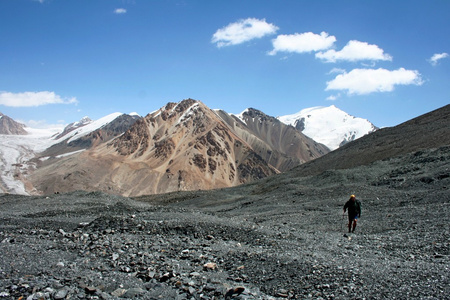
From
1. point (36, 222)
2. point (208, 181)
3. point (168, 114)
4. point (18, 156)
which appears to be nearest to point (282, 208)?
point (36, 222)

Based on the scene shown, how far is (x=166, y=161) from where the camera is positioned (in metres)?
134

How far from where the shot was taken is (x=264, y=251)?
1037cm

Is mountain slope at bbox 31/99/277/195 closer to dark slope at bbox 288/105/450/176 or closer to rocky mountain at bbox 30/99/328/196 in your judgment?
rocky mountain at bbox 30/99/328/196

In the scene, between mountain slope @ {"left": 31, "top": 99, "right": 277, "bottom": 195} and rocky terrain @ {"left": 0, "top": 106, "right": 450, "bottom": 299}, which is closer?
rocky terrain @ {"left": 0, "top": 106, "right": 450, "bottom": 299}

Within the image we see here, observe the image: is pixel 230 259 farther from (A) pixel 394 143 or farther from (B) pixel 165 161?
(B) pixel 165 161

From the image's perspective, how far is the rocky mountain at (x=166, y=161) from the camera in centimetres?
11512

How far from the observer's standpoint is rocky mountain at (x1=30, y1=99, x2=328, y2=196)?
11512 cm

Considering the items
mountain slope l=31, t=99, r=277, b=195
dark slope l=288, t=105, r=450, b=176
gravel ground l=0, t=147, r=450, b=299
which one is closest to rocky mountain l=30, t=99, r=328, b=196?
mountain slope l=31, t=99, r=277, b=195

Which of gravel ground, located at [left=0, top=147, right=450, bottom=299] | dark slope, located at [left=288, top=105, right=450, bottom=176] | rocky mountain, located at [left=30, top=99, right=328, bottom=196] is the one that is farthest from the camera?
rocky mountain, located at [left=30, top=99, right=328, bottom=196]

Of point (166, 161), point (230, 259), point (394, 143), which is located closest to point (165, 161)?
point (166, 161)

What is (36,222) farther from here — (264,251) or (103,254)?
(264,251)

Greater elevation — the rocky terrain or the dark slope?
the dark slope

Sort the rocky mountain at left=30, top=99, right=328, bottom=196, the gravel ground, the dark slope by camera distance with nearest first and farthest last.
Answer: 1. the gravel ground
2. the dark slope
3. the rocky mountain at left=30, top=99, right=328, bottom=196

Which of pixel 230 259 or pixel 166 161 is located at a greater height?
pixel 166 161
